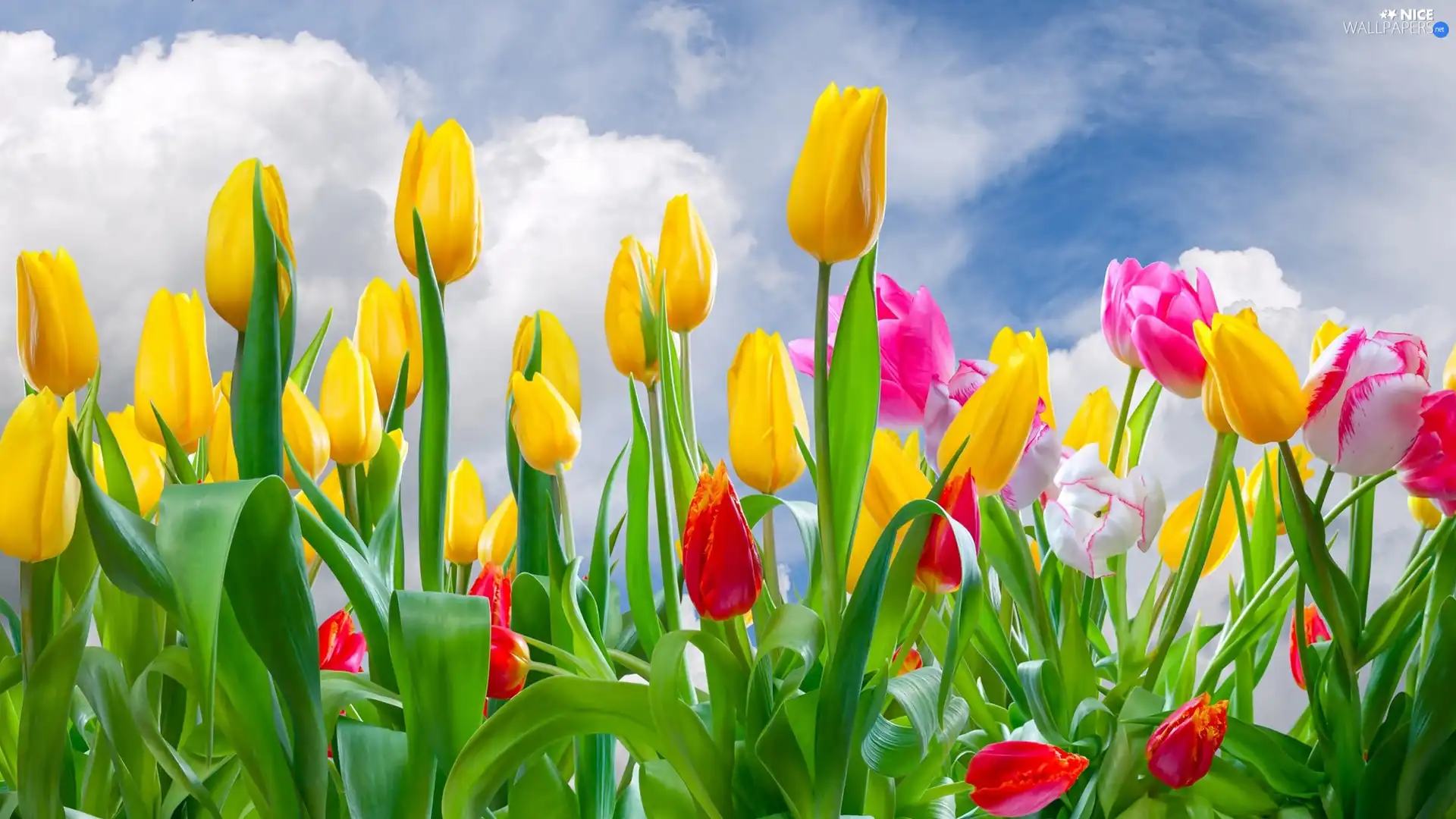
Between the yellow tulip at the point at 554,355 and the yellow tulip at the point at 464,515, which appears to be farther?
the yellow tulip at the point at 464,515

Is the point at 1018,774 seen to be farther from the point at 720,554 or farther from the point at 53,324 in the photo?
the point at 53,324

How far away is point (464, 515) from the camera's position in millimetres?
888

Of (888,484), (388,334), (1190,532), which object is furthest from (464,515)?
(1190,532)

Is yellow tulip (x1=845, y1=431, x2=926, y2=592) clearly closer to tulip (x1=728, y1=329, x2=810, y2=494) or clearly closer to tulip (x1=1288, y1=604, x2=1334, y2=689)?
tulip (x1=728, y1=329, x2=810, y2=494)

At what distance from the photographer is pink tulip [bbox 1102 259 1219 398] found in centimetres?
65

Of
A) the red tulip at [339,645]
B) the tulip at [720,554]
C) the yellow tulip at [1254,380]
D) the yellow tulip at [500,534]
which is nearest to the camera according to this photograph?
the tulip at [720,554]

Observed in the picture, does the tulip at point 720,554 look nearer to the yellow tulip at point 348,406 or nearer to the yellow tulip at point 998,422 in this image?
the yellow tulip at point 998,422

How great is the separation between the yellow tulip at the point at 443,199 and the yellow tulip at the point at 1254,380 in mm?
379

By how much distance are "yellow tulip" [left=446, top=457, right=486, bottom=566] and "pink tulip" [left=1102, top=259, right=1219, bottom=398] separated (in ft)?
1.56

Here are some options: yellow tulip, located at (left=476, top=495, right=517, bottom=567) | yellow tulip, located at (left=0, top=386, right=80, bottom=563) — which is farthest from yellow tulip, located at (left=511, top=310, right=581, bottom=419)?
yellow tulip, located at (left=0, top=386, right=80, bottom=563)

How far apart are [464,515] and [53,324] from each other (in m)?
0.36

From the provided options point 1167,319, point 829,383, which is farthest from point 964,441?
point 1167,319

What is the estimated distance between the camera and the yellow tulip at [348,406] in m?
0.66

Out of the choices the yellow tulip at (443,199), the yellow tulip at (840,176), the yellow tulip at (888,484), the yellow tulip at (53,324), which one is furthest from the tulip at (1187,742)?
the yellow tulip at (53,324)
